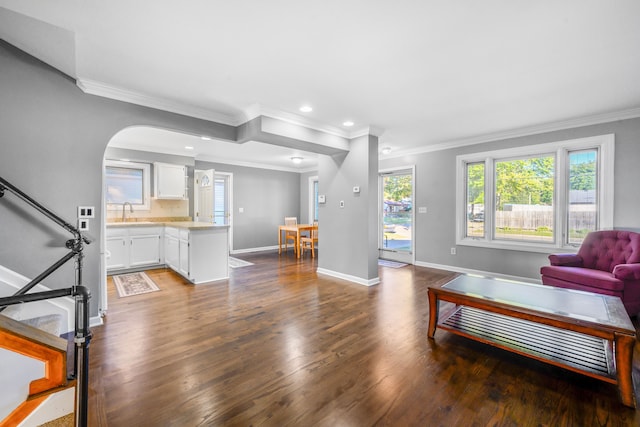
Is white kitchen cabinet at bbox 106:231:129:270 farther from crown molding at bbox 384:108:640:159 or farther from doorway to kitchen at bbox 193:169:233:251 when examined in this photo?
crown molding at bbox 384:108:640:159

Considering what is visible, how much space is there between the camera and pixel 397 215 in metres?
6.34

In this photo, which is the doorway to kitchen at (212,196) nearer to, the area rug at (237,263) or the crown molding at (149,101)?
the area rug at (237,263)

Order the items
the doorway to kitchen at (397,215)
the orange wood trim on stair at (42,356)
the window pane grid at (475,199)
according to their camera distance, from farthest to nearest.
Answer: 1. the doorway to kitchen at (397,215)
2. the window pane grid at (475,199)
3. the orange wood trim on stair at (42,356)

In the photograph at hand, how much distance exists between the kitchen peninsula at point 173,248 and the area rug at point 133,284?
320 millimetres

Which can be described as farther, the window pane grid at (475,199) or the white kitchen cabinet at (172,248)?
the window pane grid at (475,199)

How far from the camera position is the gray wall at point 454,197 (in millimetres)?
3605

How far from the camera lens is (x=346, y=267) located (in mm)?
4684

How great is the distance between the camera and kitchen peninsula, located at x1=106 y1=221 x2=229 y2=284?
14.5 ft

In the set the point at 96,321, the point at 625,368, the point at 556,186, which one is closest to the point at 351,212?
the point at 556,186

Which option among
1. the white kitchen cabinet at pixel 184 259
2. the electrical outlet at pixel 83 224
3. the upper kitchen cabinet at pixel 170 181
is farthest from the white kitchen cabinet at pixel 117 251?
the electrical outlet at pixel 83 224

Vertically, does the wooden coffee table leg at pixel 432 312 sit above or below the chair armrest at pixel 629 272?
below

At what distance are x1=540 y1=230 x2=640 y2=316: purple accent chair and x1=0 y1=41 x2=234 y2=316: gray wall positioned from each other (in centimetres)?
512

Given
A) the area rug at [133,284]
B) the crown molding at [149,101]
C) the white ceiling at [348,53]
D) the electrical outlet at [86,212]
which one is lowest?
the area rug at [133,284]

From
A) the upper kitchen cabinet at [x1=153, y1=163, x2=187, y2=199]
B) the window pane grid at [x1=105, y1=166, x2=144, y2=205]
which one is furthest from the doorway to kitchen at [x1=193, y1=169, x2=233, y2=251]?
the window pane grid at [x1=105, y1=166, x2=144, y2=205]
